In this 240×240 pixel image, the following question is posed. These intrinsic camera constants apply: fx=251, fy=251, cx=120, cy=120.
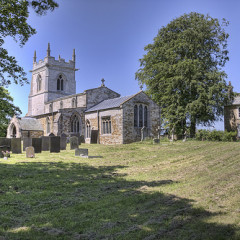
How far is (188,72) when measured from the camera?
2916cm

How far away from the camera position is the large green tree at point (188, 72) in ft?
93.2

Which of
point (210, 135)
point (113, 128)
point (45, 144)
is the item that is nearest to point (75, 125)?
point (113, 128)

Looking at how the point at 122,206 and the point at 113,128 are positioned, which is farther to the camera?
the point at 113,128

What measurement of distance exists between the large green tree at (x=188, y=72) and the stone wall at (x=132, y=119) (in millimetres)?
1737

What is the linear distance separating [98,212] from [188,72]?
26463 millimetres

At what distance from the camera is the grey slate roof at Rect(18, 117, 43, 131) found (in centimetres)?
3633

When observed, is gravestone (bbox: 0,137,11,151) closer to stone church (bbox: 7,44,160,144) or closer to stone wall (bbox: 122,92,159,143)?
stone church (bbox: 7,44,160,144)

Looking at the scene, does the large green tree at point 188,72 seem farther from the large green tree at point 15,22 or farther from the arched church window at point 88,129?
the large green tree at point 15,22

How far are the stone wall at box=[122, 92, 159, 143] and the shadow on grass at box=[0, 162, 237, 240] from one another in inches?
738

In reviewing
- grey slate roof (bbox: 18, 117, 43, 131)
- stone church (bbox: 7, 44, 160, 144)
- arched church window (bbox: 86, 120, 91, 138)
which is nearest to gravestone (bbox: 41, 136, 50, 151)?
stone church (bbox: 7, 44, 160, 144)

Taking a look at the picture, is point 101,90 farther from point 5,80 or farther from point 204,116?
point 5,80

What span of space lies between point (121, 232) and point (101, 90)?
1226 inches

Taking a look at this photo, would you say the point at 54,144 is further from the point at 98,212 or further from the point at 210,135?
the point at 210,135

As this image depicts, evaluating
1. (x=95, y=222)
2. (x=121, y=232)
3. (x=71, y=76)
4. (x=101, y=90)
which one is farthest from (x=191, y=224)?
(x=71, y=76)
